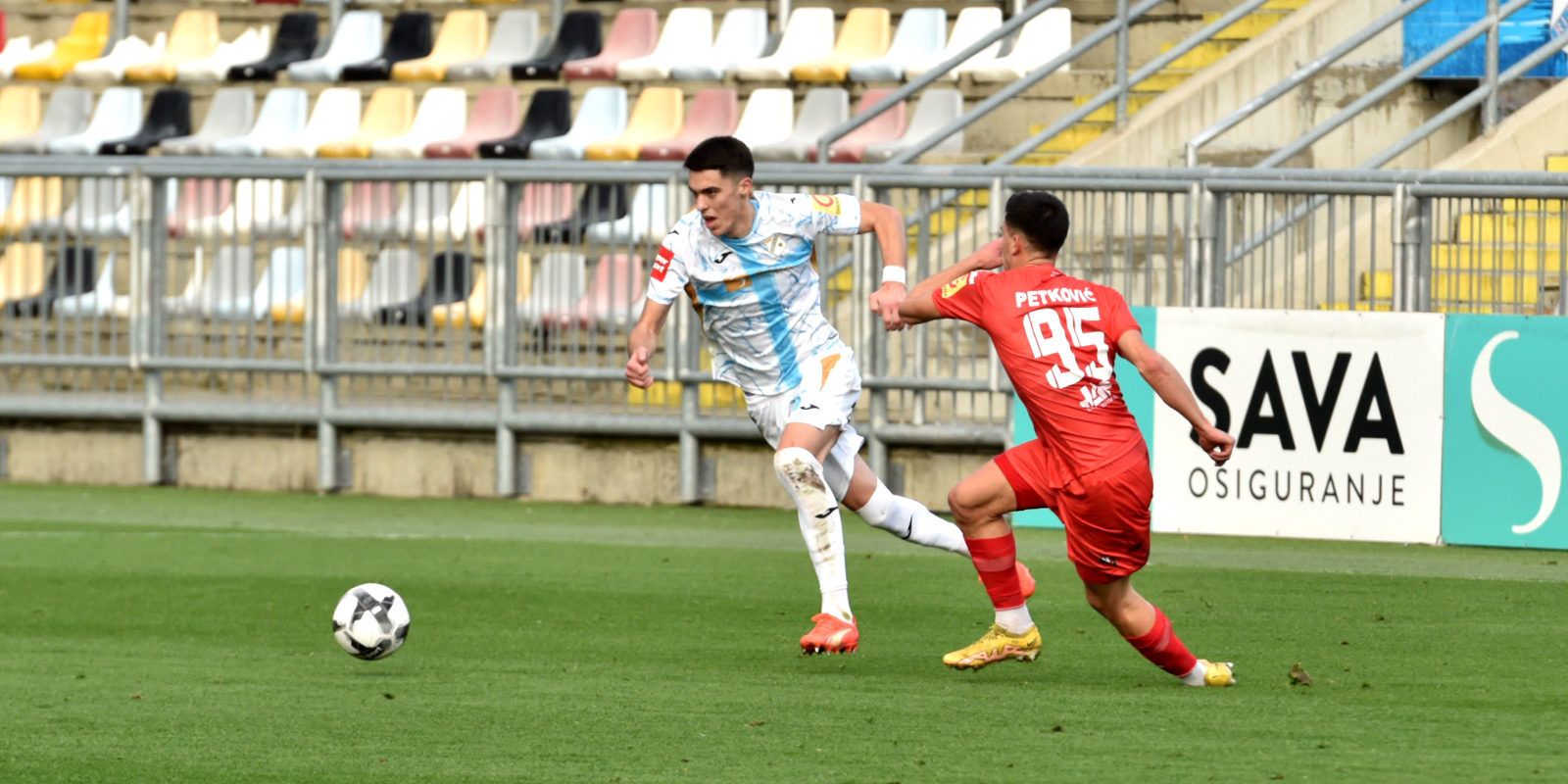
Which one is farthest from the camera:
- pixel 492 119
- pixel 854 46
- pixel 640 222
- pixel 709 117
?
pixel 492 119

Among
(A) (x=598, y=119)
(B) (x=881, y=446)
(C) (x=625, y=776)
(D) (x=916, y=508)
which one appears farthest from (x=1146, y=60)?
(C) (x=625, y=776)

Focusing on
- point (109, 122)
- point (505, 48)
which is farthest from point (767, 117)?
A: point (109, 122)

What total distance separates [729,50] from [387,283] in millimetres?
5880

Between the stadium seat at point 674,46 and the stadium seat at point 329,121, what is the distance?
100 inches

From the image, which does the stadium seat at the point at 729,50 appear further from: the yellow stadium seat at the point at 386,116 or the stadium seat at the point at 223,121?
the stadium seat at the point at 223,121

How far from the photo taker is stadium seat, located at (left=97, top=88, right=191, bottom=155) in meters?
19.3

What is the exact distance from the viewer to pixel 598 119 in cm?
1811

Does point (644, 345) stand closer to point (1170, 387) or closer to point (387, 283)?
point (1170, 387)

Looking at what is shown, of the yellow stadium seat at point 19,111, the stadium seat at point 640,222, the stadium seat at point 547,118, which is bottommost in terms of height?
the stadium seat at point 640,222

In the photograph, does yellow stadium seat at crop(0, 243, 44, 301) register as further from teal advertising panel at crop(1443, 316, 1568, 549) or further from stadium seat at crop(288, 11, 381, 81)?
teal advertising panel at crop(1443, 316, 1568, 549)

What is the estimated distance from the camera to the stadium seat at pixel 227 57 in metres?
20.2

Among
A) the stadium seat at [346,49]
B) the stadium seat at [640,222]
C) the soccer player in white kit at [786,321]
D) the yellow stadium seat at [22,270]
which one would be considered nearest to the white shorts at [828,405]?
the soccer player in white kit at [786,321]

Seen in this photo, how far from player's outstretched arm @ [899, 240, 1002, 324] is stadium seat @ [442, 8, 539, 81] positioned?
12.7 meters

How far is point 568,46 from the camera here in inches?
753
